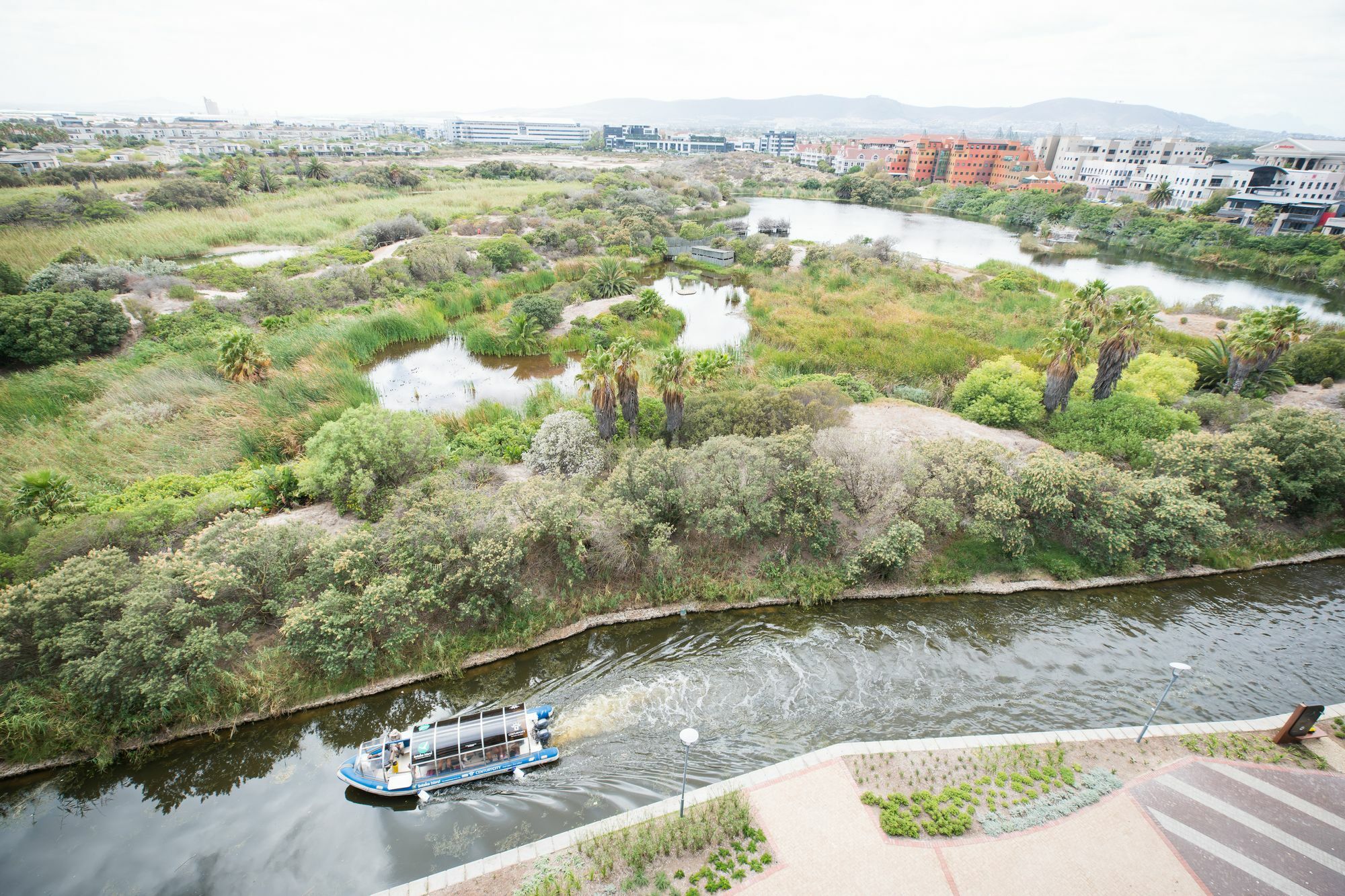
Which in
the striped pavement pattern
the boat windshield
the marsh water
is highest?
the marsh water

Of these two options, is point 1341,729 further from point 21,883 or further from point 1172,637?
point 21,883

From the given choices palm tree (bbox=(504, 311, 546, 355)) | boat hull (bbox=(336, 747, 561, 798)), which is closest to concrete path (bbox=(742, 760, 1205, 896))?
boat hull (bbox=(336, 747, 561, 798))

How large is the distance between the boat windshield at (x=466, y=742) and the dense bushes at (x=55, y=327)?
30.5 metres

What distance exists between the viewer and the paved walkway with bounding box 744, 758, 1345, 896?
1055cm

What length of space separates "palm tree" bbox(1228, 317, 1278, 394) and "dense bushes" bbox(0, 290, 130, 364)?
192 feet

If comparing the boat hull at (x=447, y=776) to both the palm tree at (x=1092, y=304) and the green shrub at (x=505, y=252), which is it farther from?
the green shrub at (x=505, y=252)

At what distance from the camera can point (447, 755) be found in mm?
13188

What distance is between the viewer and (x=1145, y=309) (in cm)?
2495

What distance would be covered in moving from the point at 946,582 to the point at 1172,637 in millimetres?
6693

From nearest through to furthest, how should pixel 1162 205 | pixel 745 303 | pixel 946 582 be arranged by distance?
1. pixel 946 582
2. pixel 745 303
3. pixel 1162 205

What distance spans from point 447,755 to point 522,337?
90.4ft

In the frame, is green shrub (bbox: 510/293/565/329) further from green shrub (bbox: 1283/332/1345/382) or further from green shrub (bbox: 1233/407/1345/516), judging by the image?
green shrub (bbox: 1283/332/1345/382)

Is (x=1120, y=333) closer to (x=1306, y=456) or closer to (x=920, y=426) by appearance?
(x=1306, y=456)

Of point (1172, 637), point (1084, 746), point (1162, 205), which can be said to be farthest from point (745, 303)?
point (1162, 205)
